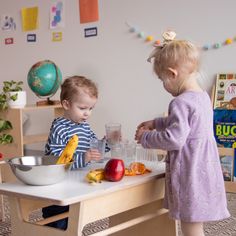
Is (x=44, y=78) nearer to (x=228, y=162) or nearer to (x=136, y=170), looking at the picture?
(x=228, y=162)

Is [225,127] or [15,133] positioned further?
[15,133]

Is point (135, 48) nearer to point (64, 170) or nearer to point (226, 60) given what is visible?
point (226, 60)

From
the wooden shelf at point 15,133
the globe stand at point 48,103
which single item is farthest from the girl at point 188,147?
the globe stand at point 48,103

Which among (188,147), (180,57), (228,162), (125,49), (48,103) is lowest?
(228,162)

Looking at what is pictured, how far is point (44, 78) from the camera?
3912mm

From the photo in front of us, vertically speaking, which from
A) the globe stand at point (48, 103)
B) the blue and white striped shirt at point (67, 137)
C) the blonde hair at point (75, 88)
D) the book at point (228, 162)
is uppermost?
the blonde hair at point (75, 88)

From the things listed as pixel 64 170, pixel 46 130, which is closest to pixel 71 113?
pixel 64 170

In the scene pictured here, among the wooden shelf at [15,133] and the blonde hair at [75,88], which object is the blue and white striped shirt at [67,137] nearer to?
the blonde hair at [75,88]

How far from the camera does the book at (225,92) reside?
3438 millimetres

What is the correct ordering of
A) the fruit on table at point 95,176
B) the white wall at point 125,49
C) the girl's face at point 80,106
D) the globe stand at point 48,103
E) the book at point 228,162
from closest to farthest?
the fruit on table at point 95,176
the girl's face at point 80,106
the book at point 228,162
the white wall at point 125,49
the globe stand at point 48,103

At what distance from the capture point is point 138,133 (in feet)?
5.69

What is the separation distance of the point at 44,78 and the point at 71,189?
2.57 m

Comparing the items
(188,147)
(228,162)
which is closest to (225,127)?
(228,162)

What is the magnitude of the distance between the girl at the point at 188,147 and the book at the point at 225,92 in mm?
1829
